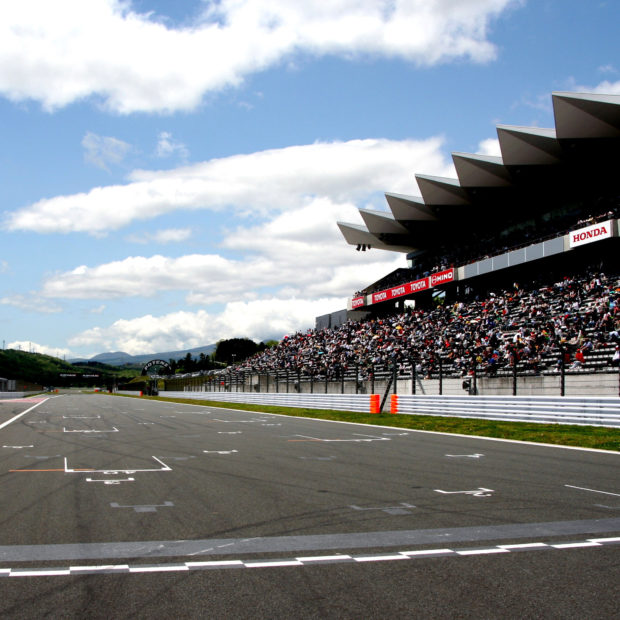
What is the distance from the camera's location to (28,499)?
8648 millimetres

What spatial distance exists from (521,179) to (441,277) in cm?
898

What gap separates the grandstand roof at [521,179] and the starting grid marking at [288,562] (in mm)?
32134

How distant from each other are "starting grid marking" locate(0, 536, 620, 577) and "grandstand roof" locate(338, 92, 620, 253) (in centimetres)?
3213

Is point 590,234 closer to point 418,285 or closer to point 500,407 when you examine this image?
point 500,407

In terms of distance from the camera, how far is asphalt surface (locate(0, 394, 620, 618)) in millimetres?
4574

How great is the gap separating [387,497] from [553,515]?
6.80ft

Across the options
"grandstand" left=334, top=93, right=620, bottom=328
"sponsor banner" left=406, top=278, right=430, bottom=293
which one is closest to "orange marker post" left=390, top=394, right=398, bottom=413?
"grandstand" left=334, top=93, right=620, bottom=328

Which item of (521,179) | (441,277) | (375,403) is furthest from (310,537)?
(441,277)

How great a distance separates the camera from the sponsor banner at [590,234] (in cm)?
3372

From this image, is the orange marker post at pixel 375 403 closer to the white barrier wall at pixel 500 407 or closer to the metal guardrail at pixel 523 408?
the white barrier wall at pixel 500 407

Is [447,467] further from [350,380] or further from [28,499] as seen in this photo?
[350,380]

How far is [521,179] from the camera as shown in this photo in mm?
43781

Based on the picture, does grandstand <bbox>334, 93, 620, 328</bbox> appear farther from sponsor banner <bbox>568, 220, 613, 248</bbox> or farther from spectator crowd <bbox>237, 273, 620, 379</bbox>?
spectator crowd <bbox>237, 273, 620, 379</bbox>

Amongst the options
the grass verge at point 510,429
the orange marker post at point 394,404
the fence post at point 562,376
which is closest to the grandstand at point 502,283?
the fence post at point 562,376
